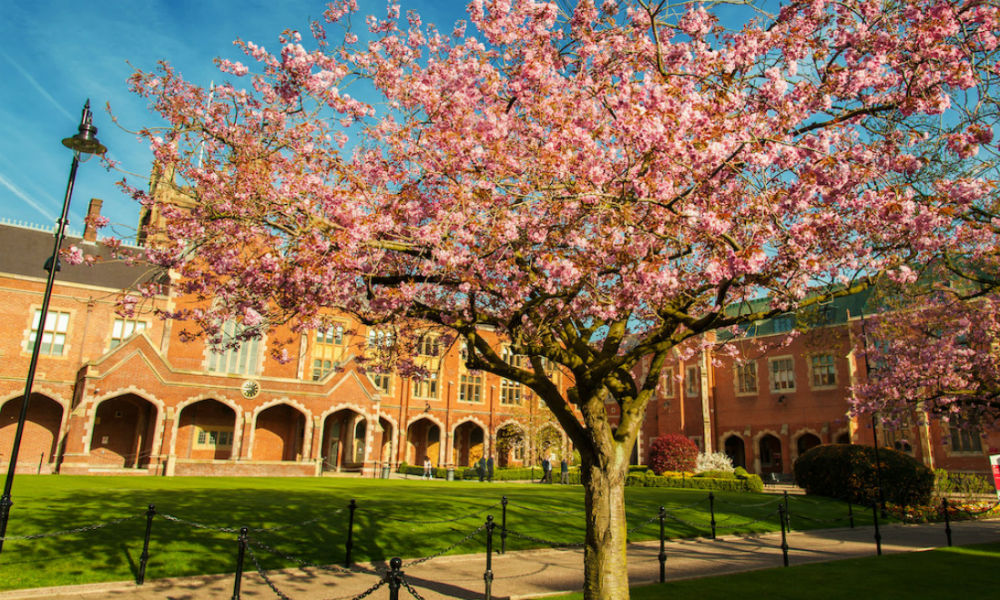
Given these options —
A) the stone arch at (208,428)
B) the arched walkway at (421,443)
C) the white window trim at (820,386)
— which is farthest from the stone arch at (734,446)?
the stone arch at (208,428)

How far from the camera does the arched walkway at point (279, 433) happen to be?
37031mm

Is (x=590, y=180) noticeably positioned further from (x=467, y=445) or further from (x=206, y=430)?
(x=467, y=445)

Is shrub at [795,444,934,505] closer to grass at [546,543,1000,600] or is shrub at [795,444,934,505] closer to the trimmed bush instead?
the trimmed bush

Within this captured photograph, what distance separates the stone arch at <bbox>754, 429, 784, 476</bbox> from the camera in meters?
39.9

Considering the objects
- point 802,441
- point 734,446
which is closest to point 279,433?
point 734,446

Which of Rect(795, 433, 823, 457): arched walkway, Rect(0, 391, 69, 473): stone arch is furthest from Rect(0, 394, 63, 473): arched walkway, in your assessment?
Rect(795, 433, 823, 457): arched walkway

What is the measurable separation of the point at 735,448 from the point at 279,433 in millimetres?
31640

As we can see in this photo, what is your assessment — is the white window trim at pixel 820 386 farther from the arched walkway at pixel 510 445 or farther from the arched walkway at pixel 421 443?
the arched walkway at pixel 421 443

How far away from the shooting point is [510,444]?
48.4m

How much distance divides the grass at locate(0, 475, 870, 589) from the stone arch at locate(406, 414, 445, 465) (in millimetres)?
27794

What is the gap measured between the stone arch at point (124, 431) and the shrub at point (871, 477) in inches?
1230

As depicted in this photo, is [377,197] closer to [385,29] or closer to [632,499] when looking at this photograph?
[385,29]

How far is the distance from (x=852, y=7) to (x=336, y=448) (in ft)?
129

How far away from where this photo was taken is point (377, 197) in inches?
321
